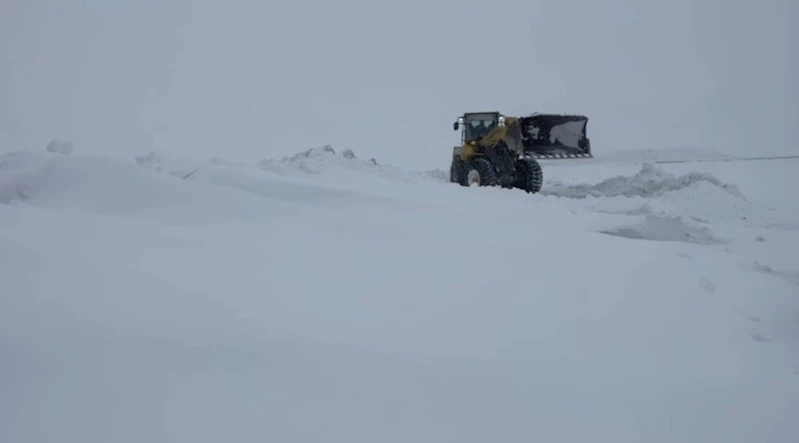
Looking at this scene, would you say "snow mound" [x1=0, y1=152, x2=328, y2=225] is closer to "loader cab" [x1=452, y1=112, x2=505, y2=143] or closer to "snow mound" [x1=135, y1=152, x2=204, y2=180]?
"snow mound" [x1=135, y1=152, x2=204, y2=180]

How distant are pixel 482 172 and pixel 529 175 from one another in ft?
2.72

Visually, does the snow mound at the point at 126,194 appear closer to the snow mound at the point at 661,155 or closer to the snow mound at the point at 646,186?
the snow mound at the point at 646,186

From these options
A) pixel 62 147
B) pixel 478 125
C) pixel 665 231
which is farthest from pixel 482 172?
pixel 62 147

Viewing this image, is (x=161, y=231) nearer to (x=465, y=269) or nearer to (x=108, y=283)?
(x=108, y=283)

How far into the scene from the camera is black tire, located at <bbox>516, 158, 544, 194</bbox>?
10.9m

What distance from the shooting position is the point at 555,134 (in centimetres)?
1102

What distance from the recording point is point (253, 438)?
1.72 m

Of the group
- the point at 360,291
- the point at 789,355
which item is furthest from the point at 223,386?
the point at 789,355

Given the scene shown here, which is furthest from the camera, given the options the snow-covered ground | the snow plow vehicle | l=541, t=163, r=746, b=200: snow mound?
the snow plow vehicle

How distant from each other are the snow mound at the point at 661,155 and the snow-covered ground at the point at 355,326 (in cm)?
2019

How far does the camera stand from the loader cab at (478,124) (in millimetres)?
11508

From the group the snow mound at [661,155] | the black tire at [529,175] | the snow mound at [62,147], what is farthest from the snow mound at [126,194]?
the snow mound at [661,155]

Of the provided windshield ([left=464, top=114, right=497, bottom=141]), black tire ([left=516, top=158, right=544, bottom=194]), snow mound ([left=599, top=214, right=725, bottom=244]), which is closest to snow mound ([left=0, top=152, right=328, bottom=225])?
snow mound ([left=599, top=214, right=725, bottom=244])

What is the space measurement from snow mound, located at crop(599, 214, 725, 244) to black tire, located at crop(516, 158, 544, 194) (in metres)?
4.72
